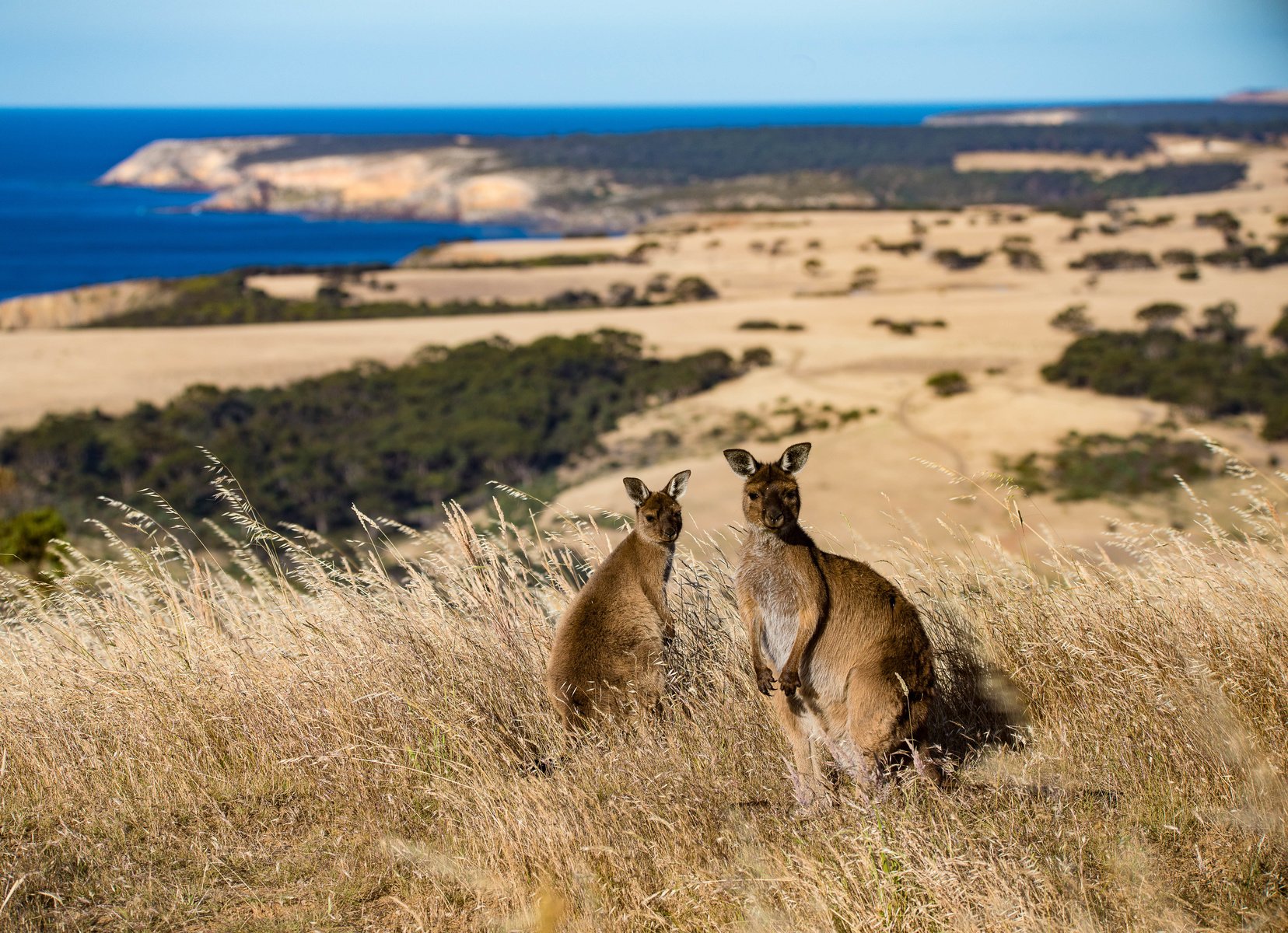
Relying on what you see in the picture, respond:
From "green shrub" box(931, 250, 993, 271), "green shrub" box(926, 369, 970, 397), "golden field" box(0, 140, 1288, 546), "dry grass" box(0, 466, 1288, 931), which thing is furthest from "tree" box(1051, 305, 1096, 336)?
"dry grass" box(0, 466, 1288, 931)

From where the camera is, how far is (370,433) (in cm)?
5275

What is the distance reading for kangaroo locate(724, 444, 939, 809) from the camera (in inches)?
149

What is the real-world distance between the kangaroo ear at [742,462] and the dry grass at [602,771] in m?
1.02

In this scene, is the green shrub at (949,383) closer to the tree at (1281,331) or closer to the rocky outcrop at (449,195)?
the tree at (1281,331)

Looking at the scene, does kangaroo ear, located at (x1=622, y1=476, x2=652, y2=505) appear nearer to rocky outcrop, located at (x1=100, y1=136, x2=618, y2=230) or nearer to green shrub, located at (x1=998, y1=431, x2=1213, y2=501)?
green shrub, located at (x1=998, y1=431, x2=1213, y2=501)

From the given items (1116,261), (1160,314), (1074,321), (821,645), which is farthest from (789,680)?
(1116,261)

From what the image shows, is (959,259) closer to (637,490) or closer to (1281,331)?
(1281,331)

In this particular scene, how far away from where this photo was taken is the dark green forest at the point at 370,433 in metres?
44.1

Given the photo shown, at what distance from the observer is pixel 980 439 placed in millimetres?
43250

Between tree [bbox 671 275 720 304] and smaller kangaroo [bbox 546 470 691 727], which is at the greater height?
smaller kangaroo [bbox 546 470 691 727]

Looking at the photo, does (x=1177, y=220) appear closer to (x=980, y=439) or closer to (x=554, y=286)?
(x=554, y=286)

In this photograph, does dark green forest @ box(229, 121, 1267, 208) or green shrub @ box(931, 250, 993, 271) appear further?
dark green forest @ box(229, 121, 1267, 208)

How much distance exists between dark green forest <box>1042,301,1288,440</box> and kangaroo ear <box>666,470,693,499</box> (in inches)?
1634

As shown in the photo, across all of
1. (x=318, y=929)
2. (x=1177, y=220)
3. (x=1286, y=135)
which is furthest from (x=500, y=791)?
(x=1286, y=135)
